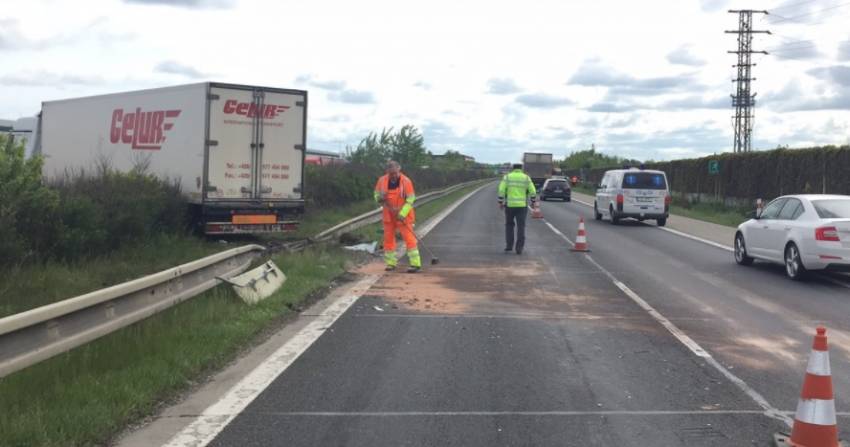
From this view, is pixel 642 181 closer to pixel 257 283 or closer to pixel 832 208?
pixel 832 208

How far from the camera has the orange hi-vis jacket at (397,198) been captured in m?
13.7

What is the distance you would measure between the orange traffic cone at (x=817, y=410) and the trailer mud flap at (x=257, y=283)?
6.28 metres

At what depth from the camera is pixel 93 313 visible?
6.61 m

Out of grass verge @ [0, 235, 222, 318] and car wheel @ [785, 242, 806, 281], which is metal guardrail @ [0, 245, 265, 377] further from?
car wheel @ [785, 242, 806, 281]

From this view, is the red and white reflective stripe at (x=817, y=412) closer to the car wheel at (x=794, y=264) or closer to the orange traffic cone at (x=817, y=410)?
the orange traffic cone at (x=817, y=410)

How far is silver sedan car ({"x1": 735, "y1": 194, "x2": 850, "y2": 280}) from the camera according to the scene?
12.5 m

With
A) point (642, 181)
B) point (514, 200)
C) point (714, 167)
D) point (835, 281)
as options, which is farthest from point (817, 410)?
point (714, 167)

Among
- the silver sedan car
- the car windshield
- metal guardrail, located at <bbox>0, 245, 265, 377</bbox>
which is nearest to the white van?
the silver sedan car

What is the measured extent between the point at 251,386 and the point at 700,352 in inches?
163

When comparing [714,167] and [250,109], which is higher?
[714,167]

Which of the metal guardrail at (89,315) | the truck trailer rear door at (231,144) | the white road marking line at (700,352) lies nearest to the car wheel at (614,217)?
the truck trailer rear door at (231,144)

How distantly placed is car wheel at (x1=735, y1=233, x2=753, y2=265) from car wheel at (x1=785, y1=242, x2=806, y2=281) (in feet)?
5.24

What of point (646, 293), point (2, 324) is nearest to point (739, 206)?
point (646, 293)

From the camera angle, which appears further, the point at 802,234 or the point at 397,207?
the point at 397,207
